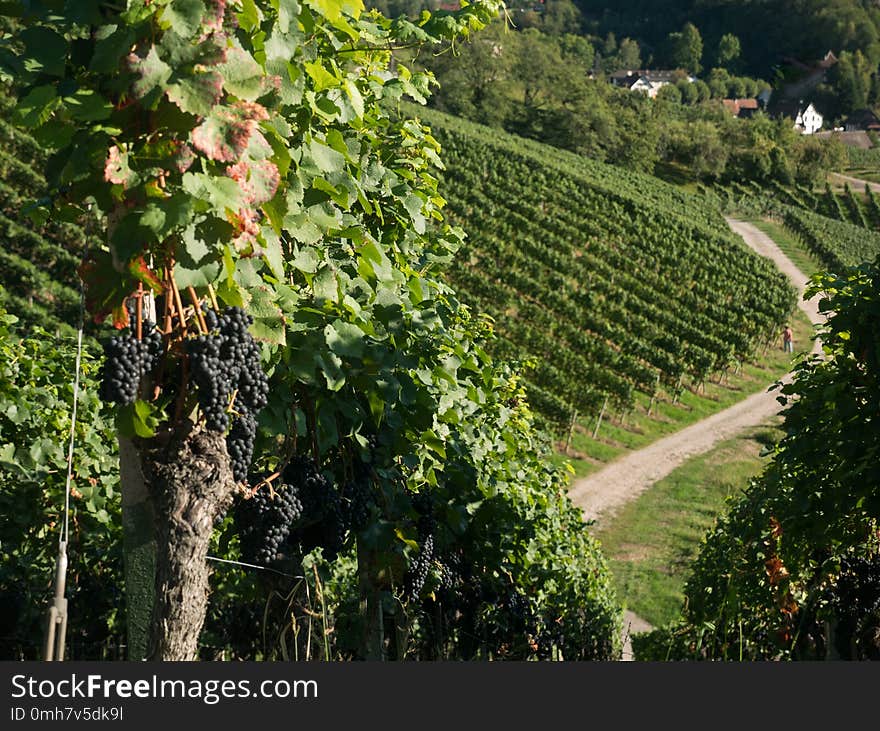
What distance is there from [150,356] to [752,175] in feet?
235

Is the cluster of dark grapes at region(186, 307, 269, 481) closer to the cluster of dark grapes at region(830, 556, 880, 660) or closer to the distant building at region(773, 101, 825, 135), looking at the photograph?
the cluster of dark grapes at region(830, 556, 880, 660)

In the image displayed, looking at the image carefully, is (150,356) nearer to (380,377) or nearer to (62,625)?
(62,625)

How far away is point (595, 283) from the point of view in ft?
108

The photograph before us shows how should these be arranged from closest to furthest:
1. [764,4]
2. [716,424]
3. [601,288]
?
[716,424], [601,288], [764,4]

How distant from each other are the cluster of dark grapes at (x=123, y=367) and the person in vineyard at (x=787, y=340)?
31202 mm

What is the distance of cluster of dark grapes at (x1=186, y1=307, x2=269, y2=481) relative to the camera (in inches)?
94.9

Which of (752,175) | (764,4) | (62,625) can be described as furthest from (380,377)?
(764,4)

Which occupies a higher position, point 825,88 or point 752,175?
point 825,88

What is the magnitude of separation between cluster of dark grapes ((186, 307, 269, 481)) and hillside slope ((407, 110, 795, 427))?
672 inches

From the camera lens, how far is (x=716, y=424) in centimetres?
2545

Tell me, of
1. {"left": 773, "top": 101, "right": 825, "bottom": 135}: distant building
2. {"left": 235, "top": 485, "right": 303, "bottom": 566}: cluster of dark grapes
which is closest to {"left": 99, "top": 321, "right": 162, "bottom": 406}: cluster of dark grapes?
{"left": 235, "top": 485, "right": 303, "bottom": 566}: cluster of dark grapes

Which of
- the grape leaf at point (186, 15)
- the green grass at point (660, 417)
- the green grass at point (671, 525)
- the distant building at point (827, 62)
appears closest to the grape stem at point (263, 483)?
the grape leaf at point (186, 15)

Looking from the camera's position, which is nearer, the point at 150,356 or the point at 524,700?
the point at 524,700

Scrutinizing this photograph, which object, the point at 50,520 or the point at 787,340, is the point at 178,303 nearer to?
the point at 50,520
